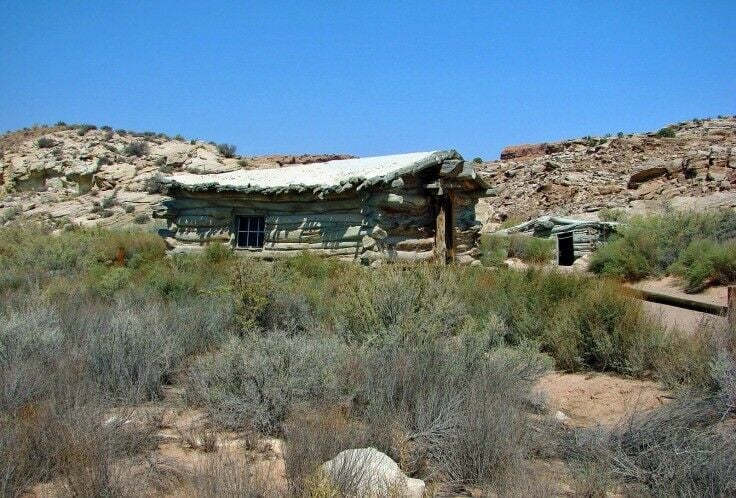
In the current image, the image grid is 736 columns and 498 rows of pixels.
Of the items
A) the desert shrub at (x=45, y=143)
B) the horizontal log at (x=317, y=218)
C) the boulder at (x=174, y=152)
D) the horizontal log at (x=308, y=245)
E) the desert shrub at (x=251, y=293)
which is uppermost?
the desert shrub at (x=45, y=143)

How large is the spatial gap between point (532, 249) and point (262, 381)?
18.1 m

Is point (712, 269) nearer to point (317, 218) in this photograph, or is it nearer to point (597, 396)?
point (317, 218)

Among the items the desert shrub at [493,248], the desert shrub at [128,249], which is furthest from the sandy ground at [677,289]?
the desert shrub at [128,249]

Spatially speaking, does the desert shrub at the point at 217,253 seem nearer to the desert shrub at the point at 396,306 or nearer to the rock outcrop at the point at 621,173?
the desert shrub at the point at 396,306

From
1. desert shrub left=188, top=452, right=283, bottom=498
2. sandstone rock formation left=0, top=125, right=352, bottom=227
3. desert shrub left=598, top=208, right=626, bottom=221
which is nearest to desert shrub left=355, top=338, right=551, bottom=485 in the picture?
desert shrub left=188, top=452, right=283, bottom=498

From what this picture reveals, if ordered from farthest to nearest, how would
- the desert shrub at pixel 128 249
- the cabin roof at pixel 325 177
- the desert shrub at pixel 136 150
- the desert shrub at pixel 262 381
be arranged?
the desert shrub at pixel 136 150, the desert shrub at pixel 128 249, the cabin roof at pixel 325 177, the desert shrub at pixel 262 381

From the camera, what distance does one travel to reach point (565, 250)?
22531mm

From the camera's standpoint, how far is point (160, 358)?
601 cm

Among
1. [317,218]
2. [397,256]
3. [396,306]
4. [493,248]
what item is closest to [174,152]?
[493,248]

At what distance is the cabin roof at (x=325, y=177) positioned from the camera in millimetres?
13273

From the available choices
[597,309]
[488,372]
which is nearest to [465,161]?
[597,309]

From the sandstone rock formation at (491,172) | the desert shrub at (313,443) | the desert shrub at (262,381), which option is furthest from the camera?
the sandstone rock formation at (491,172)

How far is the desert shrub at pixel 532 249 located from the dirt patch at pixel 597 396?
49.0 feet

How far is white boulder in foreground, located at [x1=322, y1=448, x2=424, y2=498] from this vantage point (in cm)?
348
